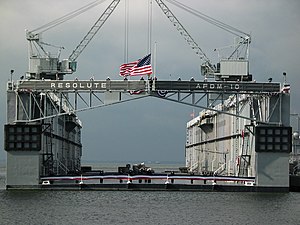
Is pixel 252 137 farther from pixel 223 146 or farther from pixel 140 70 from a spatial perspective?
pixel 223 146

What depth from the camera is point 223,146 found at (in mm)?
109000

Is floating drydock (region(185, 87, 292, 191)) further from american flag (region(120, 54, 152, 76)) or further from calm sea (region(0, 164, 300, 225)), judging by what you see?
american flag (region(120, 54, 152, 76))

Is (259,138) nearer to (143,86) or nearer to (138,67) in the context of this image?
(143,86)

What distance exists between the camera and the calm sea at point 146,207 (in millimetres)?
55938

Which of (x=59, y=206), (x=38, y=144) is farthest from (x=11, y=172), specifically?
(x=59, y=206)

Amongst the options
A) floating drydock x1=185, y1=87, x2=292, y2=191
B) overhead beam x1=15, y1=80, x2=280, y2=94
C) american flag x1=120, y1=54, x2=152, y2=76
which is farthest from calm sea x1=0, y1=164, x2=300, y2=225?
american flag x1=120, y1=54, x2=152, y2=76

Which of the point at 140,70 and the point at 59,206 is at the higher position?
the point at 140,70

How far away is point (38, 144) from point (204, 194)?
1798 centimetres

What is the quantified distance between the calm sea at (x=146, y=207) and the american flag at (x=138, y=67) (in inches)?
500

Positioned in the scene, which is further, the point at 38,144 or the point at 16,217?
the point at 38,144

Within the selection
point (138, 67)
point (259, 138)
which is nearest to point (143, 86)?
point (138, 67)

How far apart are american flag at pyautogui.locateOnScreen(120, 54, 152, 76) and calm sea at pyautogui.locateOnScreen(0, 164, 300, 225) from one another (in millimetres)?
12691

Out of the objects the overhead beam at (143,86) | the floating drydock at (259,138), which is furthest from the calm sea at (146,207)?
the overhead beam at (143,86)

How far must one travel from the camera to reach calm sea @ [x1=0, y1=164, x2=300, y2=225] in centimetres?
5594
